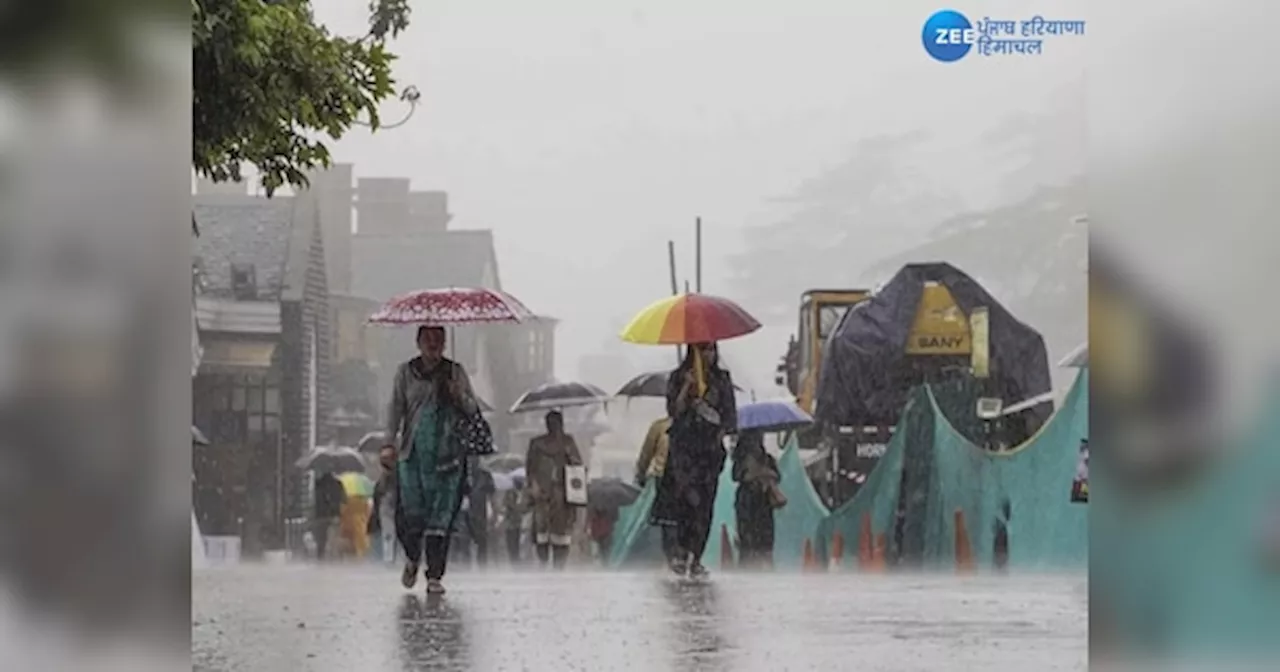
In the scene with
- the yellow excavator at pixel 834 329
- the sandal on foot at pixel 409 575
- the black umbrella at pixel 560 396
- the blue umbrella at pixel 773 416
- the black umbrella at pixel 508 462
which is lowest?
the sandal on foot at pixel 409 575

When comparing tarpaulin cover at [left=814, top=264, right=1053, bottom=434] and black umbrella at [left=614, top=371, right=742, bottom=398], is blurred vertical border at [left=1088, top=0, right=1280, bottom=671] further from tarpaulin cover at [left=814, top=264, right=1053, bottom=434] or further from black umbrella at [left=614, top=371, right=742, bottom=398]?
black umbrella at [left=614, top=371, right=742, bottom=398]

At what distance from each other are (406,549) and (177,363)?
78 cm

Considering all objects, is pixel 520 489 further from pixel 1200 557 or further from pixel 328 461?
pixel 1200 557

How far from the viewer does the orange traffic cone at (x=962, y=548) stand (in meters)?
5.79

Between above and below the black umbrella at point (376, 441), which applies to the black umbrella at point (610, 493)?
below

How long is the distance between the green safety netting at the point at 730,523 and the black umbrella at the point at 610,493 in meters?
0.02

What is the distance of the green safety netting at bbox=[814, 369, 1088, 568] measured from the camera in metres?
5.77

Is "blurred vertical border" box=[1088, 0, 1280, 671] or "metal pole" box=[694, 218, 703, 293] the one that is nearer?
"blurred vertical border" box=[1088, 0, 1280, 671]

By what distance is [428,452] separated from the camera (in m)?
5.88

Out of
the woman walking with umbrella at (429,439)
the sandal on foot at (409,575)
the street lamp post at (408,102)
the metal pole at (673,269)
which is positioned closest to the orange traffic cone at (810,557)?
the metal pole at (673,269)

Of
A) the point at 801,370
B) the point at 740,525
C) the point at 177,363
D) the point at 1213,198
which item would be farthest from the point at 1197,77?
the point at 177,363

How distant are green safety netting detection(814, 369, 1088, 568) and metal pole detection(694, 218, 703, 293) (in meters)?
0.65

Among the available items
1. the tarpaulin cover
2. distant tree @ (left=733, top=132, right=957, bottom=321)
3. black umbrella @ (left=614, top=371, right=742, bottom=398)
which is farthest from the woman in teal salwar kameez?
the tarpaulin cover

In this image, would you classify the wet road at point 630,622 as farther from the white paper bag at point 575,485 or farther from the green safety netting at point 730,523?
the white paper bag at point 575,485
